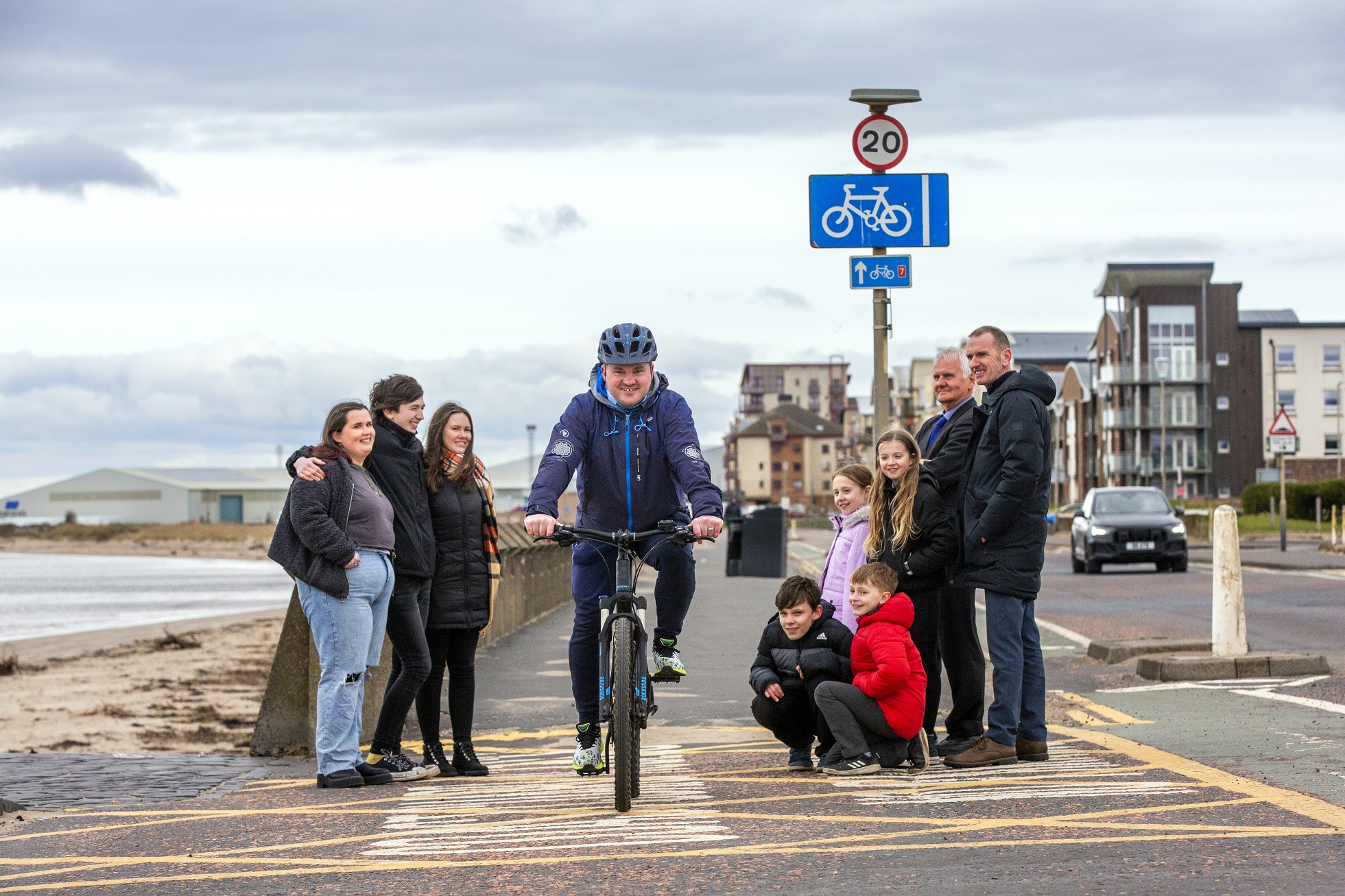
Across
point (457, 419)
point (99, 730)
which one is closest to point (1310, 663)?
point (457, 419)

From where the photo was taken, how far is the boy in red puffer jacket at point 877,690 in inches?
271

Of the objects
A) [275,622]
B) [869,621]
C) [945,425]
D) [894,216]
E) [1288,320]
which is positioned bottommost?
[275,622]

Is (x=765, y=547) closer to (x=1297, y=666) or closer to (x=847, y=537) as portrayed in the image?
(x=1297, y=666)

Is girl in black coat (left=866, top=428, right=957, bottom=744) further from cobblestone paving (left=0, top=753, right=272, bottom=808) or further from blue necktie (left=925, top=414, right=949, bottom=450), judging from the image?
cobblestone paving (left=0, top=753, right=272, bottom=808)

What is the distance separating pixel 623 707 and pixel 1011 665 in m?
2.23

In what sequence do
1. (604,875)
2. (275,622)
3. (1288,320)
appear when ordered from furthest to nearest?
(1288,320)
(275,622)
(604,875)

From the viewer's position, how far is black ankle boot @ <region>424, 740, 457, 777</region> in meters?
7.83

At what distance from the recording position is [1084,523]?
94.6 ft

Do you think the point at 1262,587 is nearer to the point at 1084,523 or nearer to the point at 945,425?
the point at 1084,523

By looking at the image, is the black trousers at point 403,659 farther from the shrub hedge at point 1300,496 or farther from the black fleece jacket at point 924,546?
the shrub hedge at point 1300,496

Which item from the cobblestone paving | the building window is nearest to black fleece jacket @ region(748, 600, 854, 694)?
the cobblestone paving

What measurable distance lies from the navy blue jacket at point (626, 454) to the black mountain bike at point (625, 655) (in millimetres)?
249

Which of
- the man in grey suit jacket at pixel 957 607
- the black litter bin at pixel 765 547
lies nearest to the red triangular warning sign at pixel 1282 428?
the black litter bin at pixel 765 547

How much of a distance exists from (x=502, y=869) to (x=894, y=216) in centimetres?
631
